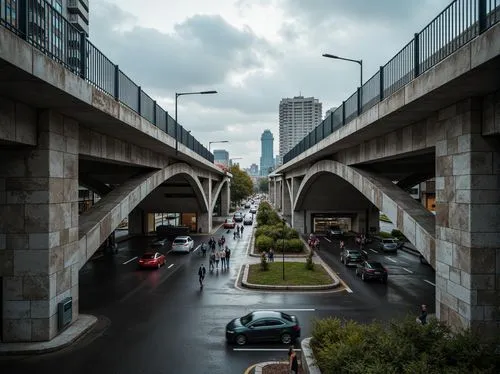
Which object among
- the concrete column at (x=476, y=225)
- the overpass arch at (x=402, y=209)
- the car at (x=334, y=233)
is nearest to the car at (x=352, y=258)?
the overpass arch at (x=402, y=209)

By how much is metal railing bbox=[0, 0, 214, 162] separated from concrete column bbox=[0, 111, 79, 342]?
190 cm

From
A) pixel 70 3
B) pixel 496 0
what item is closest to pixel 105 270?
pixel 496 0

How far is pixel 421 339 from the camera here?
1015 centimetres

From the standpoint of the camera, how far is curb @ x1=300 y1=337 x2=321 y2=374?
10.8 meters

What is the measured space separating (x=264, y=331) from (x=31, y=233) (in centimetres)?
852

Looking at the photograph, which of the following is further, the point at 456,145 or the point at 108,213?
the point at 108,213

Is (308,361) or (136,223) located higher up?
(136,223)

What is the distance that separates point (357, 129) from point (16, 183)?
12.5 m

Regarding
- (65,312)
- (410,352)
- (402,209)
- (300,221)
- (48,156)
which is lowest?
(65,312)

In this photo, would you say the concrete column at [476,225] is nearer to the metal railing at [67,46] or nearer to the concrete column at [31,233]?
the metal railing at [67,46]

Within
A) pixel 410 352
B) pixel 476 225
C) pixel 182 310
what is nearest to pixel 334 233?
pixel 182 310

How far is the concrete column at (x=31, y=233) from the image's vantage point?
1320cm

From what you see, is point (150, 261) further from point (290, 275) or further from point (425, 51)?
point (425, 51)

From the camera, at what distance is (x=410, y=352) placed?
916cm
